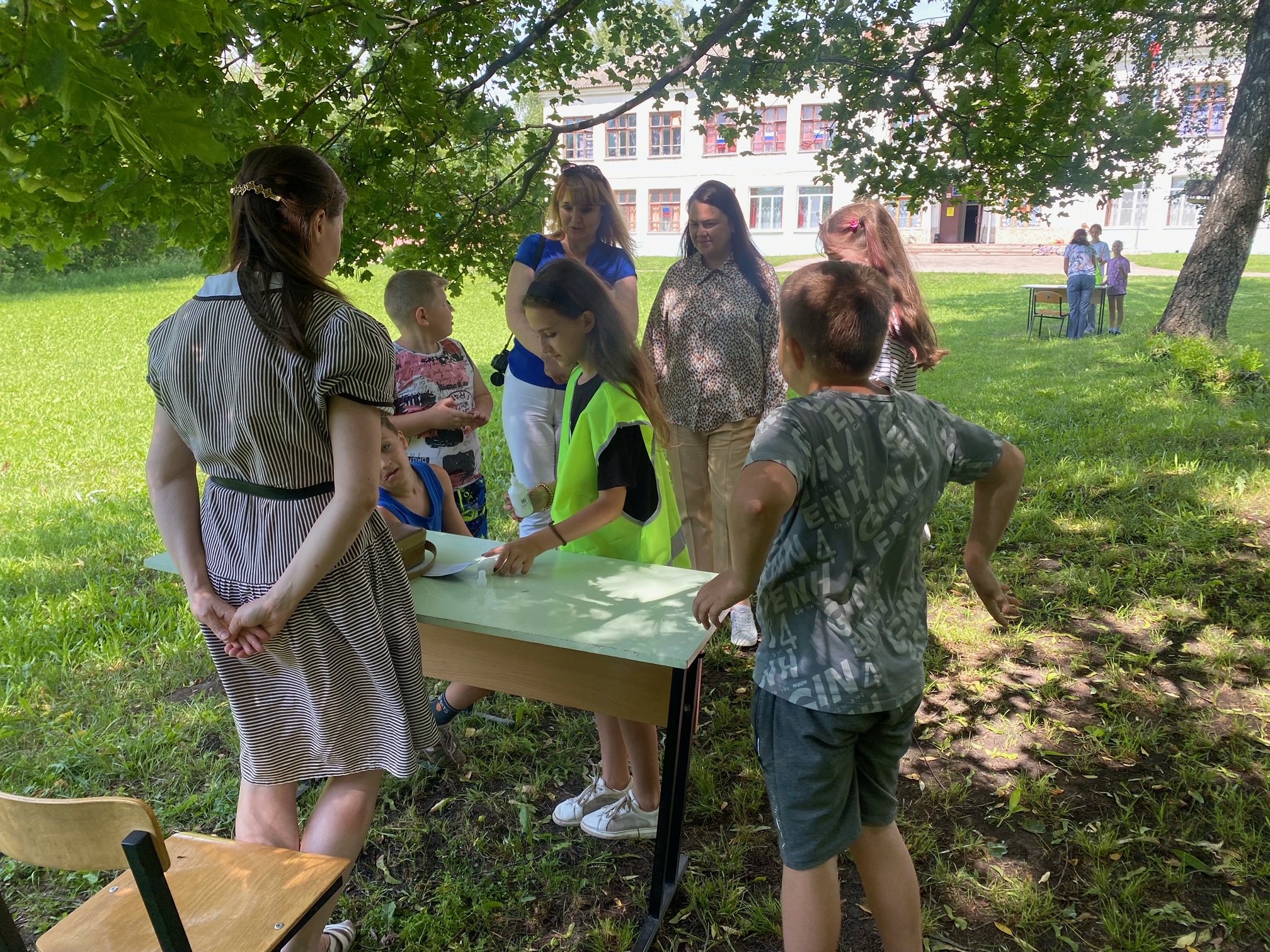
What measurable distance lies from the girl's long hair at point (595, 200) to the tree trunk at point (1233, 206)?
8.41m

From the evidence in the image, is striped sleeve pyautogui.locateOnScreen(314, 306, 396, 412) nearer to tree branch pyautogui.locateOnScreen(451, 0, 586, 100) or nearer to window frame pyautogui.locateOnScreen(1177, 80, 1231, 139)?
tree branch pyautogui.locateOnScreen(451, 0, 586, 100)

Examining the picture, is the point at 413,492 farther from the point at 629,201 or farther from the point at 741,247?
the point at 629,201

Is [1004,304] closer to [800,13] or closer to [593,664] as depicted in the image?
[800,13]

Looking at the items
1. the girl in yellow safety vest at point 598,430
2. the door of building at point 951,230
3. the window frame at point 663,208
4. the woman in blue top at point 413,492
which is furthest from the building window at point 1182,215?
the girl in yellow safety vest at point 598,430

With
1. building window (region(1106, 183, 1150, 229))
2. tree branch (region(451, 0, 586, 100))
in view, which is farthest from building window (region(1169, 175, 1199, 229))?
tree branch (region(451, 0, 586, 100))

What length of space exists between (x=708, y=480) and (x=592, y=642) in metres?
2.17

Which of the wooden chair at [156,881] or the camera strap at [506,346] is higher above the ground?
the camera strap at [506,346]

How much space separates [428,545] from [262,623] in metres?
0.78

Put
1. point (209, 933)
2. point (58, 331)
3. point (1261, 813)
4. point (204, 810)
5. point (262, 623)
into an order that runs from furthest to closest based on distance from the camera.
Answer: point (58, 331) < point (204, 810) < point (1261, 813) < point (262, 623) < point (209, 933)

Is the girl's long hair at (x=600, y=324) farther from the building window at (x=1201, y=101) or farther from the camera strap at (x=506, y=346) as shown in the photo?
the building window at (x=1201, y=101)

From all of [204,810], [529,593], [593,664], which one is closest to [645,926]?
[593,664]

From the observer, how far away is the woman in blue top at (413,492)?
2.85m

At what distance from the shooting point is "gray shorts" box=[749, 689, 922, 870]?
1.76 metres

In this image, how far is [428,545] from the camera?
2521 mm
